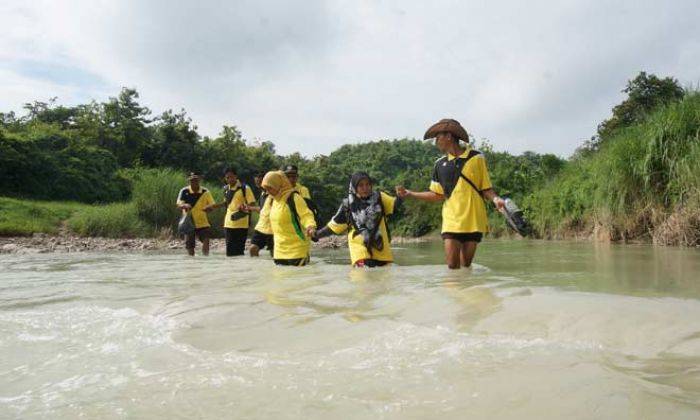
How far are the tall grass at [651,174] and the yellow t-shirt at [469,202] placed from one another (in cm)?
506

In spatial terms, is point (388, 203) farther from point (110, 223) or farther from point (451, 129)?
point (110, 223)

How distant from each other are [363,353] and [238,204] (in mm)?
7093

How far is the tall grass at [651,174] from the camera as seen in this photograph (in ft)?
29.1

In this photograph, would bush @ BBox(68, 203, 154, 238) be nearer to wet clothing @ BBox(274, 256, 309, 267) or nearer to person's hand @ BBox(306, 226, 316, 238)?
wet clothing @ BBox(274, 256, 309, 267)

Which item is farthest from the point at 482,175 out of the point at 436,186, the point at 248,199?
the point at 248,199

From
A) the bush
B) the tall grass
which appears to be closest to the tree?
the tall grass

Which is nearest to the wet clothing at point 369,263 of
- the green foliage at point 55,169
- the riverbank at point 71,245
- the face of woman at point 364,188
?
the face of woman at point 364,188

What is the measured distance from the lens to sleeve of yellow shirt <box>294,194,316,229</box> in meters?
6.09

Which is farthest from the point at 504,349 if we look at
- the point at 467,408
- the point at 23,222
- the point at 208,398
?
the point at 23,222

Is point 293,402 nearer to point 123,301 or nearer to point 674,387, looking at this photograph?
point 674,387

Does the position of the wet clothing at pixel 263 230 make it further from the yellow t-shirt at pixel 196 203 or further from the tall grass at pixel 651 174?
the tall grass at pixel 651 174

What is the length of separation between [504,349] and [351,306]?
1.36m

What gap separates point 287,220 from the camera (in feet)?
20.7

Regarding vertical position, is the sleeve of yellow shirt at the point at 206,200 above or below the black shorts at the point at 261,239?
above
